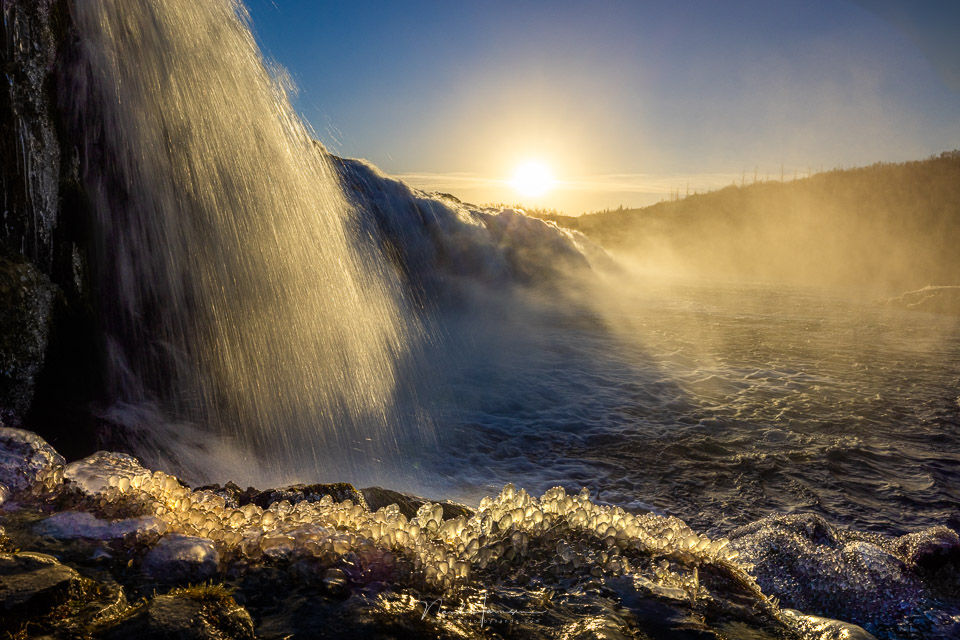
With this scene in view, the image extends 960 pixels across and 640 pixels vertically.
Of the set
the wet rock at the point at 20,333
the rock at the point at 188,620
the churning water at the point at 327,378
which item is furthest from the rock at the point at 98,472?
the churning water at the point at 327,378

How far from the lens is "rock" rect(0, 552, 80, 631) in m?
1.47

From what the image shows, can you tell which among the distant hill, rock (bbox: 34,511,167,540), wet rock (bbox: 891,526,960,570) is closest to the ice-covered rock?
wet rock (bbox: 891,526,960,570)

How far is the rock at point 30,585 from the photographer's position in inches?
57.9

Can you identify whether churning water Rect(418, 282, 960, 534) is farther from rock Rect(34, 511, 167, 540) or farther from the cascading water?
rock Rect(34, 511, 167, 540)

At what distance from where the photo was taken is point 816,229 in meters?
34.1

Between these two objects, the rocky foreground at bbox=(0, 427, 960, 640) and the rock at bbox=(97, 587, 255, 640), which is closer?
the rock at bbox=(97, 587, 255, 640)

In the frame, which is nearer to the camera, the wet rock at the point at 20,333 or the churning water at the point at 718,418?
the wet rock at the point at 20,333

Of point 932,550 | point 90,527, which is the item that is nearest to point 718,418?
point 932,550

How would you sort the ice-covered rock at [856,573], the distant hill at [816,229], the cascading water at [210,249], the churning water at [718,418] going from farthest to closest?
1. the distant hill at [816,229]
2. the churning water at [718,418]
3. the cascading water at [210,249]
4. the ice-covered rock at [856,573]

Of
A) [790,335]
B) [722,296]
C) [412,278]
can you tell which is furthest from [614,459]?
[722,296]

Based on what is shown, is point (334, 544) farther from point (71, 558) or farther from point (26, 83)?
point (26, 83)

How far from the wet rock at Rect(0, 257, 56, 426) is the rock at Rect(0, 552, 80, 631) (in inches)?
101

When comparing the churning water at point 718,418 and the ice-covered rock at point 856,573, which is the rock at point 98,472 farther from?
the ice-covered rock at point 856,573

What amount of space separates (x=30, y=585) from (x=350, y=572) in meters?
0.97
